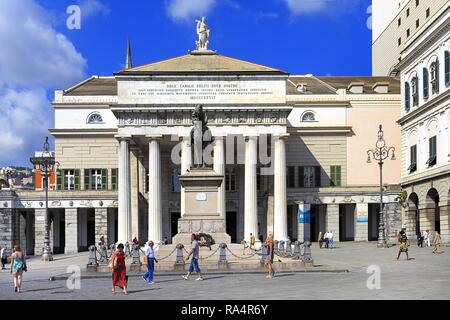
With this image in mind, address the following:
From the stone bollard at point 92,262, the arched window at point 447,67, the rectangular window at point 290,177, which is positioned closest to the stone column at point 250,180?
the rectangular window at point 290,177

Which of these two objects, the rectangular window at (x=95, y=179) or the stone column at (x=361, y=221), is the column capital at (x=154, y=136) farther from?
the stone column at (x=361, y=221)

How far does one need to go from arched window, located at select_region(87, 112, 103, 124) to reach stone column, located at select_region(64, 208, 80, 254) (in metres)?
10.5

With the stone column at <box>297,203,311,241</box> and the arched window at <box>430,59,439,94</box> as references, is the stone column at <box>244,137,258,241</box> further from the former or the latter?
the arched window at <box>430,59,439,94</box>

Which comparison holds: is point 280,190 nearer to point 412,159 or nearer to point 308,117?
point 412,159

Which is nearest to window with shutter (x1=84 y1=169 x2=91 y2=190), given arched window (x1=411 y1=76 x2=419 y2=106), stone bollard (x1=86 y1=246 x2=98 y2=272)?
arched window (x1=411 y1=76 x2=419 y2=106)

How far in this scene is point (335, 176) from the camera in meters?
79.1

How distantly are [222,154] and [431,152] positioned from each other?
18008mm

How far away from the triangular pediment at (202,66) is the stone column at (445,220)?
19320 mm

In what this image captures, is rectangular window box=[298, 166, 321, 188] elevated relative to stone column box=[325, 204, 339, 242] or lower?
elevated

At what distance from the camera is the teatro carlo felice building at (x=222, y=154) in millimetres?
65375

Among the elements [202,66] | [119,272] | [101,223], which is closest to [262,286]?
[119,272]

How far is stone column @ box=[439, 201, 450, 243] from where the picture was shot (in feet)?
177
